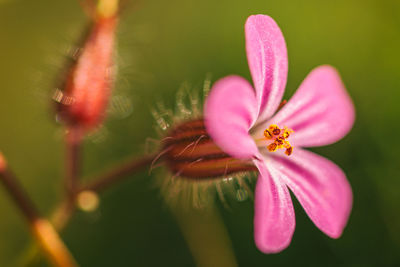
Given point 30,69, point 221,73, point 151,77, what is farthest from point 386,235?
point 30,69

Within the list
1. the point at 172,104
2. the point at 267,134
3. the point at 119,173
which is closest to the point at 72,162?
the point at 119,173

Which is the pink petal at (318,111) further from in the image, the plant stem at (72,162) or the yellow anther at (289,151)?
the plant stem at (72,162)

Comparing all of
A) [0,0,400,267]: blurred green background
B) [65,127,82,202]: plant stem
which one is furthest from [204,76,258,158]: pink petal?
[0,0,400,267]: blurred green background

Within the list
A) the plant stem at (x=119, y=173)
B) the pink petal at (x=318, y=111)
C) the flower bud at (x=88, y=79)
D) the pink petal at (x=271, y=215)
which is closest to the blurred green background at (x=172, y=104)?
the flower bud at (x=88, y=79)

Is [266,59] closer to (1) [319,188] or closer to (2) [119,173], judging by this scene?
(1) [319,188]

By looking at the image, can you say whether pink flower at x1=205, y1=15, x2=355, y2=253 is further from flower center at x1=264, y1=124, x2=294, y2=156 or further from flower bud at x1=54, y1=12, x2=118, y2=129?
flower bud at x1=54, y1=12, x2=118, y2=129

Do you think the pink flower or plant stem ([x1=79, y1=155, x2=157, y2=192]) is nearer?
the pink flower

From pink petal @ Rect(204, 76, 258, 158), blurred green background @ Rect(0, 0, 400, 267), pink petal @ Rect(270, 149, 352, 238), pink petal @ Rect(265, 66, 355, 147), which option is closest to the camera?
pink petal @ Rect(204, 76, 258, 158)
